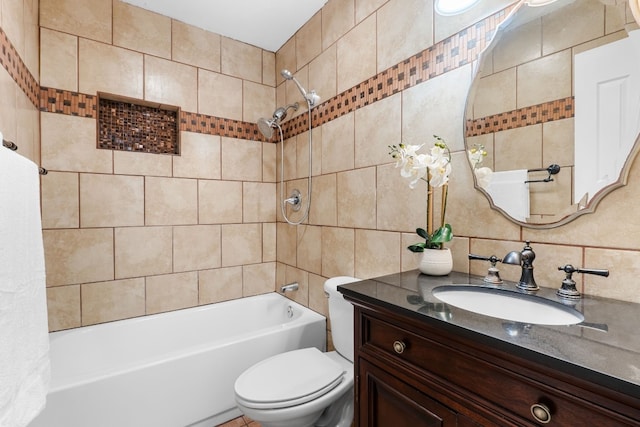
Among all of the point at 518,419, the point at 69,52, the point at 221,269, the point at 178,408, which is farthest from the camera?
the point at 221,269

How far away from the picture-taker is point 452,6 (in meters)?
1.21

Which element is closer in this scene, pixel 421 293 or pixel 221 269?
pixel 421 293

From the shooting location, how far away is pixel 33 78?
160 centimetres

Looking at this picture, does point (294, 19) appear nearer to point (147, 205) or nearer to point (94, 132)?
point (94, 132)

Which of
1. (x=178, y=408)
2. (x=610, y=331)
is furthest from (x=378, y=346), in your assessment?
(x=178, y=408)

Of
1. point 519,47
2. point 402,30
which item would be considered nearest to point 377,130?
point 402,30

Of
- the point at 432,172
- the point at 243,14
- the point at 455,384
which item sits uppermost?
the point at 243,14

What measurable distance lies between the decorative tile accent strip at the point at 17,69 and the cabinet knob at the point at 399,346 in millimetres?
1776

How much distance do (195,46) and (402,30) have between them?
Answer: 1.56 m

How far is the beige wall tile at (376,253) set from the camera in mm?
1484

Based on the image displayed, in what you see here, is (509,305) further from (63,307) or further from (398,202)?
(63,307)

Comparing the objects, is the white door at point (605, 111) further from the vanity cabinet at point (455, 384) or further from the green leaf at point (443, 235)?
the vanity cabinet at point (455, 384)

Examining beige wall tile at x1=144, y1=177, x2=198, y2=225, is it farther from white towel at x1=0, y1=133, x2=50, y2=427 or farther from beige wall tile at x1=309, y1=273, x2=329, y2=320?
white towel at x1=0, y1=133, x2=50, y2=427

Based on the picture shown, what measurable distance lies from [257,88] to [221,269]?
1.52m
